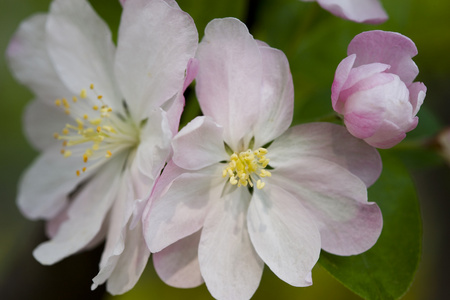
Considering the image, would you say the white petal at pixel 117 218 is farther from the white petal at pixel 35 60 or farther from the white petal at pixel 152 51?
the white petal at pixel 35 60

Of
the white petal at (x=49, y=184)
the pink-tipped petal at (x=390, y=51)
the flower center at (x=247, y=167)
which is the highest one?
the pink-tipped petal at (x=390, y=51)

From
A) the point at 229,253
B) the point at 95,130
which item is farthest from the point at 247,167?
the point at 95,130

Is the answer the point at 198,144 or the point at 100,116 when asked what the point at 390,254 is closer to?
the point at 198,144

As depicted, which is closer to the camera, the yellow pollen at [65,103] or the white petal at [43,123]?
the yellow pollen at [65,103]

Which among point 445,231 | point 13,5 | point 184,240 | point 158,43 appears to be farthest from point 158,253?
point 445,231

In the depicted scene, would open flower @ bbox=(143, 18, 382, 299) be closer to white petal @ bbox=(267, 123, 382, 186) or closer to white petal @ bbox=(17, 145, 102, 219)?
white petal @ bbox=(267, 123, 382, 186)

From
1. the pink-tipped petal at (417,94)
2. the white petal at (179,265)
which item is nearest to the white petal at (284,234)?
the white petal at (179,265)

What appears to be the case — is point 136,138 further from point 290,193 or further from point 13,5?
point 13,5
